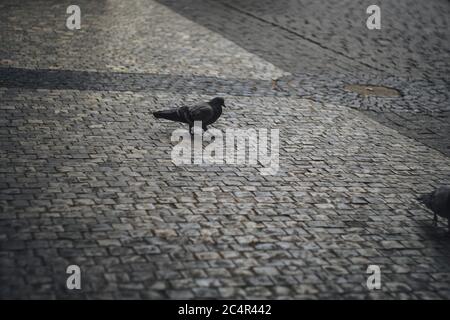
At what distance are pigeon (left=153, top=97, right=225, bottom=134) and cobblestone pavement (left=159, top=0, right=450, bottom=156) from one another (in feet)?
9.89

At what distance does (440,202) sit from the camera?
313 inches

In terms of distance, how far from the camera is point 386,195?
903cm

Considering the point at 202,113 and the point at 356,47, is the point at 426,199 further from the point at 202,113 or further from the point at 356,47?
the point at 356,47

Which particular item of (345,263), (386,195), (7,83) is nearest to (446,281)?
(345,263)

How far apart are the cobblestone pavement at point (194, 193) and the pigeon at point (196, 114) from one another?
34 cm

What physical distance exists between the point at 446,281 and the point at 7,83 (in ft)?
26.5

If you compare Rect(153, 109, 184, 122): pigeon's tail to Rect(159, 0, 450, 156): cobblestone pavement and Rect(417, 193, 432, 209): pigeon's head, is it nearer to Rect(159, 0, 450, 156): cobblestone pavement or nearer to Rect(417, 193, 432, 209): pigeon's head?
Rect(159, 0, 450, 156): cobblestone pavement

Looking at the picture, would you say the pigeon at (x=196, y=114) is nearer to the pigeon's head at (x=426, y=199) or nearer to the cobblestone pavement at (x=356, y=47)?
the cobblestone pavement at (x=356, y=47)

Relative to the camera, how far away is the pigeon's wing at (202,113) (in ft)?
33.6

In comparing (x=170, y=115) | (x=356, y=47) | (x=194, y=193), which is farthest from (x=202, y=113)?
(x=356, y=47)

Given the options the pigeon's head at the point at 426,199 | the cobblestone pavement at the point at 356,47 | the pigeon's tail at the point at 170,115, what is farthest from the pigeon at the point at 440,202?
the pigeon's tail at the point at 170,115

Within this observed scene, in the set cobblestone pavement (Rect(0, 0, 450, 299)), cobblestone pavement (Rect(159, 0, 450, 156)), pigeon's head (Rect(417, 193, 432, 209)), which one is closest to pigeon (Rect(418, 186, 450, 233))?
pigeon's head (Rect(417, 193, 432, 209))

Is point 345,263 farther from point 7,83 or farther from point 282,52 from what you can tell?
point 282,52

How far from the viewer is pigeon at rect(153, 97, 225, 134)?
10258 millimetres
